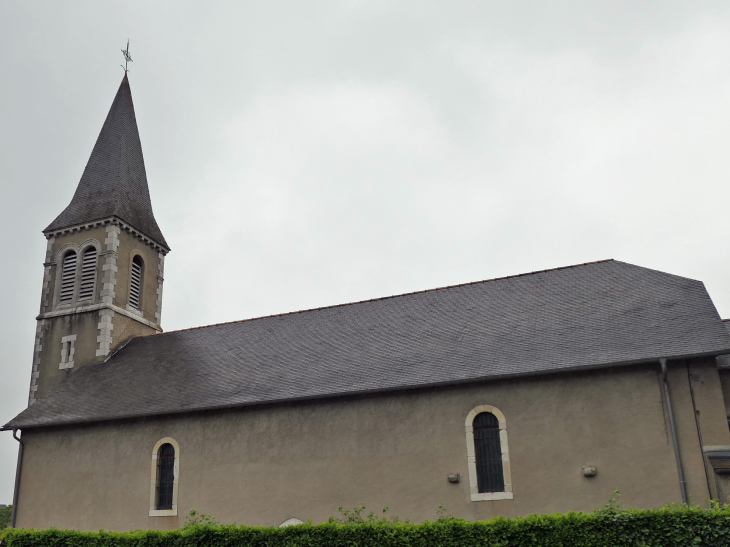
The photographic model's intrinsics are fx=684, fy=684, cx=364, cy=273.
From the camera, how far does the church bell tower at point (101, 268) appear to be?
23.2 m

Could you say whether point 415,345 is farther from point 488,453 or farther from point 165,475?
point 165,475

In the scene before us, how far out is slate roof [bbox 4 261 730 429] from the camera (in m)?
14.8

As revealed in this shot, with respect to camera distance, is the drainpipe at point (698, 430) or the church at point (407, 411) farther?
the church at point (407, 411)

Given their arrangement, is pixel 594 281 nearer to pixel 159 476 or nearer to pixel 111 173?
pixel 159 476

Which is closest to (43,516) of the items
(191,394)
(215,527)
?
(191,394)

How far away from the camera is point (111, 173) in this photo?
2644 centimetres

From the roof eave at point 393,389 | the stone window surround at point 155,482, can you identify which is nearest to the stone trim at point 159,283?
the roof eave at point 393,389

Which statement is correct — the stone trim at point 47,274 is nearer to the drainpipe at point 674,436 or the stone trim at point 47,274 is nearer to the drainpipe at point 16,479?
the drainpipe at point 16,479

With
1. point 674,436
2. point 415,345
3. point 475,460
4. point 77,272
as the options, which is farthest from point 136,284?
point 674,436

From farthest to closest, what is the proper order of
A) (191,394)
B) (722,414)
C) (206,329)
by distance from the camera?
1. (206,329)
2. (191,394)
3. (722,414)

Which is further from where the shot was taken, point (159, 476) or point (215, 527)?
point (159, 476)

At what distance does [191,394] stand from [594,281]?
11.0 m

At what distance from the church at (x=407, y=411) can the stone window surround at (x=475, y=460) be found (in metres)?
0.04

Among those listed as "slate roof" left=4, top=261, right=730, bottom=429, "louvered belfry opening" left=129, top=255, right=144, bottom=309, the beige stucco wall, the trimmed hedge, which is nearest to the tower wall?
"louvered belfry opening" left=129, top=255, right=144, bottom=309
